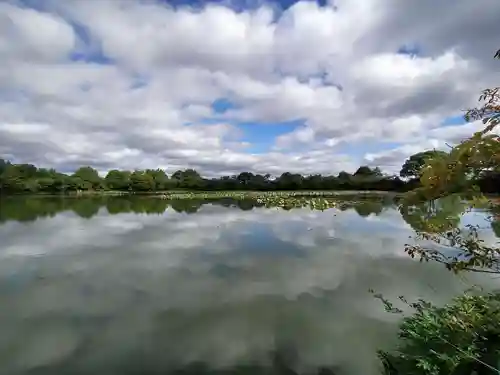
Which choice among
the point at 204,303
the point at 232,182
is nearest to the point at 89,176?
the point at 232,182

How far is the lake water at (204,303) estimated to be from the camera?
4191mm

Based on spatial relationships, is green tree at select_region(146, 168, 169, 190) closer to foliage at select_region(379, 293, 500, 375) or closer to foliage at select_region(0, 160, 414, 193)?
foliage at select_region(0, 160, 414, 193)

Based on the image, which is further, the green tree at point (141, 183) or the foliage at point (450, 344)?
the green tree at point (141, 183)

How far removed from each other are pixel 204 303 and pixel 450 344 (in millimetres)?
3962

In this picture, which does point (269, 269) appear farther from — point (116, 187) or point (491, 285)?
point (116, 187)

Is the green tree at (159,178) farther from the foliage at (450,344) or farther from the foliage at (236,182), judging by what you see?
the foliage at (450,344)

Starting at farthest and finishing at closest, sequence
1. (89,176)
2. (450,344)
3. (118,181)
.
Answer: (118,181) < (89,176) < (450,344)

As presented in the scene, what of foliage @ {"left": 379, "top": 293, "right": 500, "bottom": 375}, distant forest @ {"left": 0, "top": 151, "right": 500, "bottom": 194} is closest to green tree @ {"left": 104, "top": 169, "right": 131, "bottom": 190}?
distant forest @ {"left": 0, "top": 151, "right": 500, "bottom": 194}

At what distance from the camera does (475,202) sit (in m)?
2.42

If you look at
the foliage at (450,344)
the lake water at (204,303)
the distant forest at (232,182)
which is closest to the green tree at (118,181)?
the distant forest at (232,182)

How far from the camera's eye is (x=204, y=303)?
19.7 ft

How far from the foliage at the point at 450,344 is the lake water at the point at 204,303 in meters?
0.35

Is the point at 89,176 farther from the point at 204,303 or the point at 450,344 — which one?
the point at 450,344

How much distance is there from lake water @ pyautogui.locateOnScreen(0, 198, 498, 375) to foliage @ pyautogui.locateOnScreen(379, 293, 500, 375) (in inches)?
13.8
